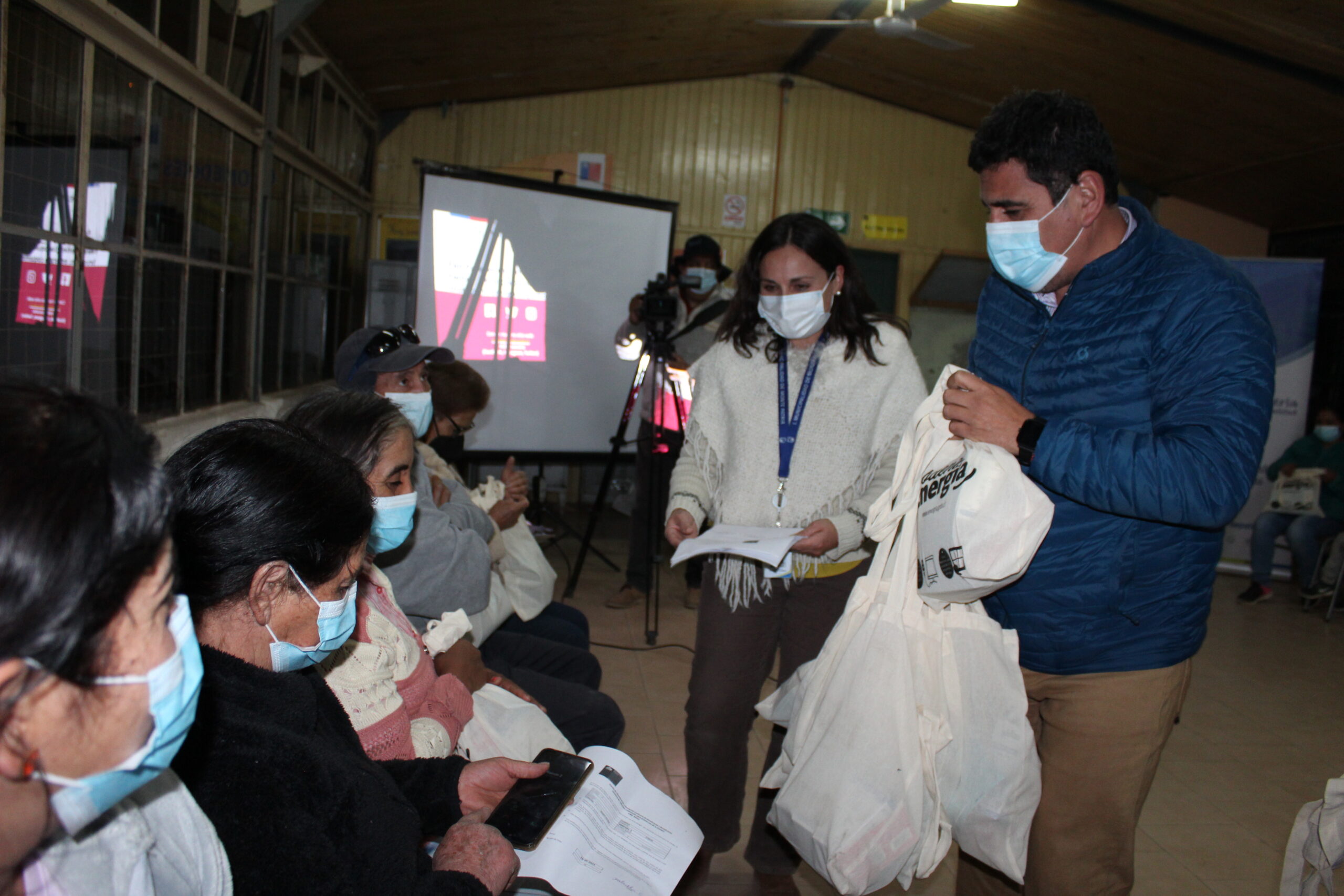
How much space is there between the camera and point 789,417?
74.7 inches

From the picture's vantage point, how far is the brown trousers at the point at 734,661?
1.86 metres

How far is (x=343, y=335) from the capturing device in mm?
6234

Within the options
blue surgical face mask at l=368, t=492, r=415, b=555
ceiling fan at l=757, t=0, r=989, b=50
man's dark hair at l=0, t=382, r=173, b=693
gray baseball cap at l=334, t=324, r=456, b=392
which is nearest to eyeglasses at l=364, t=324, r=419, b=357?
gray baseball cap at l=334, t=324, r=456, b=392

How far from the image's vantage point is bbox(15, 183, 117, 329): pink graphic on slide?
2.27m

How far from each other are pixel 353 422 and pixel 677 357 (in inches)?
99.3

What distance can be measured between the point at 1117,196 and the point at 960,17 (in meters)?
4.41

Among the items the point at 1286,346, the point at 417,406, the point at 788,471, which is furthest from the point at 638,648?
the point at 1286,346

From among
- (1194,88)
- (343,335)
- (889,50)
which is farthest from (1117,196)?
(343,335)

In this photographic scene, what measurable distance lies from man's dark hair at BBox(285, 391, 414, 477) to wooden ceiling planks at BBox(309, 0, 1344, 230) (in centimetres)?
368

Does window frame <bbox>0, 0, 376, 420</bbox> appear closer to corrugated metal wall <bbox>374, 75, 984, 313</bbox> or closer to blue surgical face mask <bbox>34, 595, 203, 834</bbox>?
corrugated metal wall <bbox>374, 75, 984, 313</bbox>

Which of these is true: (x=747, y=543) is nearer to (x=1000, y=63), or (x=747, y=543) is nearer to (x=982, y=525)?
(x=982, y=525)

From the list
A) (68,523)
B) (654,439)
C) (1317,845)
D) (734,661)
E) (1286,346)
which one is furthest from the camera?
(1286,346)

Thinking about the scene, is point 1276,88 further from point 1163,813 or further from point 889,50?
point 1163,813

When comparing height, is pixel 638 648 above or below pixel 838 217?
below
